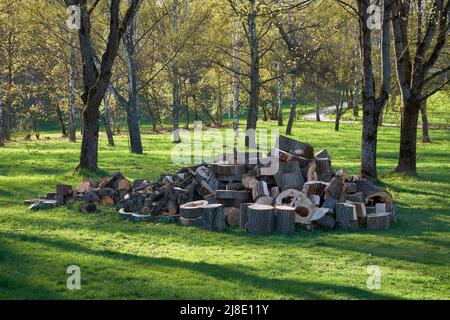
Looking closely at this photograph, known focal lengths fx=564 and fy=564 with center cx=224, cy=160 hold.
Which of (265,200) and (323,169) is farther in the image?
(323,169)

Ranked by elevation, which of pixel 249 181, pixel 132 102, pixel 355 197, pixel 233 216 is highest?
pixel 132 102

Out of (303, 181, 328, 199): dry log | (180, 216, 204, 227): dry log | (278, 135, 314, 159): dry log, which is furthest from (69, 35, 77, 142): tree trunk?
(303, 181, 328, 199): dry log

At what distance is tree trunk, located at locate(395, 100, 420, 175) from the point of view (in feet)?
63.8

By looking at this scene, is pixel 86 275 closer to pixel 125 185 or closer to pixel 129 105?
pixel 125 185

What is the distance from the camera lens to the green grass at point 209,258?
24.6ft

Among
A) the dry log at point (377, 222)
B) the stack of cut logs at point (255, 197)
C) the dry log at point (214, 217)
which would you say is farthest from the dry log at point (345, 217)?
the dry log at point (214, 217)

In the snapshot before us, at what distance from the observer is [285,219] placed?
11375 millimetres

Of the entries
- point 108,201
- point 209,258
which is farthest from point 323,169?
point 108,201

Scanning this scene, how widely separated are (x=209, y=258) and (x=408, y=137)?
12558 millimetres

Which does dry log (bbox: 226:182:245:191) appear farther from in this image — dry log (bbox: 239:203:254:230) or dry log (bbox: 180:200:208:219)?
dry log (bbox: 239:203:254:230)

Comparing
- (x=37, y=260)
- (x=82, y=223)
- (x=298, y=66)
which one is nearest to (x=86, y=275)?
(x=37, y=260)

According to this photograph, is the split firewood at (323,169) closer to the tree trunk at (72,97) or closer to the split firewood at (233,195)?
the split firewood at (233,195)

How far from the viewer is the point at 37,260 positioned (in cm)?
861

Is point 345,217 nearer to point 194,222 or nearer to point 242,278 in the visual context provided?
point 194,222
